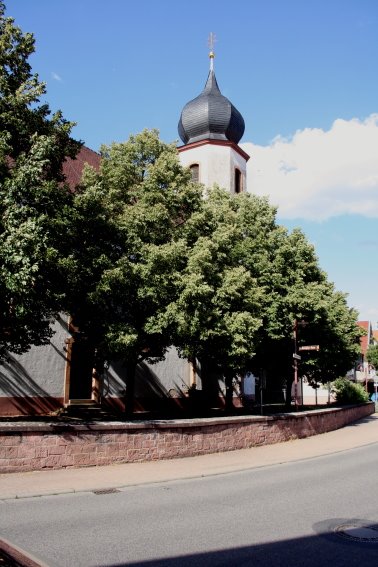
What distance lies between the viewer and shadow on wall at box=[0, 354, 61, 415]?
20.6 m

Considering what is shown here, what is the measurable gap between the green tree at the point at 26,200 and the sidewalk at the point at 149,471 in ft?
12.2

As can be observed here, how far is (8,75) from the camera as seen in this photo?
13711 mm

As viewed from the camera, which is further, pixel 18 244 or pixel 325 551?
pixel 18 244

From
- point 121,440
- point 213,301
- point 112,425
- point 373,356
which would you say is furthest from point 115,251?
point 373,356

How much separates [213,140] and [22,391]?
21.0 metres

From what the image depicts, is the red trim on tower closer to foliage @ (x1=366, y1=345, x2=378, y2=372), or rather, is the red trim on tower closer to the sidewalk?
the sidewalk

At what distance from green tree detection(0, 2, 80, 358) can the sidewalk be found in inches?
146

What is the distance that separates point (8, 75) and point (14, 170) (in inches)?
124

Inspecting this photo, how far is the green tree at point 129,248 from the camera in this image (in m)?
14.8

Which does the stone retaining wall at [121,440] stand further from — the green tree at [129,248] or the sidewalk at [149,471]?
the green tree at [129,248]

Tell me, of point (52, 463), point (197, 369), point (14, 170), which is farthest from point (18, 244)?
point (197, 369)

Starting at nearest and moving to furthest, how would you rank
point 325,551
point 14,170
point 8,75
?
point 325,551 → point 14,170 → point 8,75

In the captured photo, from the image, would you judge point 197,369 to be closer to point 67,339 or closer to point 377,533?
point 67,339

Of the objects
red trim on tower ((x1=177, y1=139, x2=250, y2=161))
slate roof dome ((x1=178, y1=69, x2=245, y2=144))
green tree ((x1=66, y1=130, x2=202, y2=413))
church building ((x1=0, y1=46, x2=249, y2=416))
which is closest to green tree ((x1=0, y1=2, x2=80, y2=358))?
A: green tree ((x1=66, y1=130, x2=202, y2=413))
